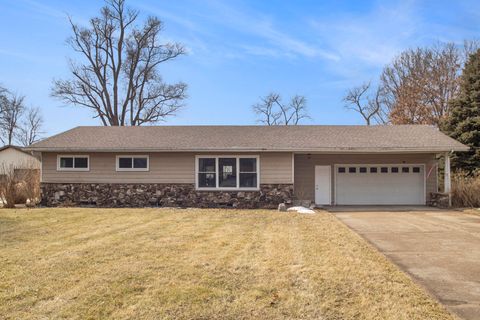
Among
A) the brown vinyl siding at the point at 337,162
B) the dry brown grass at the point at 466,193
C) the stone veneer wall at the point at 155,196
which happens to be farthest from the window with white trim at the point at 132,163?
the dry brown grass at the point at 466,193

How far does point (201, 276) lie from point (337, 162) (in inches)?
498

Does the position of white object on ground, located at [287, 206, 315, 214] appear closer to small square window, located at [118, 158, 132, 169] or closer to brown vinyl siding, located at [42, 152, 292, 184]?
brown vinyl siding, located at [42, 152, 292, 184]

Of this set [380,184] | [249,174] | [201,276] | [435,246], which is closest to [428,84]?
[380,184]

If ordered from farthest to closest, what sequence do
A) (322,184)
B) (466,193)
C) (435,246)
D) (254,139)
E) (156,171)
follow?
(322,184) < (254,139) < (156,171) < (466,193) < (435,246)

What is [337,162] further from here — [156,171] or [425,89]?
[425,89]

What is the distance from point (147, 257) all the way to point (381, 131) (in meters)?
14.5

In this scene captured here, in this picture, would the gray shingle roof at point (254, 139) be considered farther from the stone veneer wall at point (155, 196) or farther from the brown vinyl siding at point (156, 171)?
the stone veneer wall at point (155, 196)

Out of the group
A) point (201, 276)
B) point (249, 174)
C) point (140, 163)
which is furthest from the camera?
point (140, 163)

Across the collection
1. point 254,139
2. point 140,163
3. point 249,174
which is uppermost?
point 254,139

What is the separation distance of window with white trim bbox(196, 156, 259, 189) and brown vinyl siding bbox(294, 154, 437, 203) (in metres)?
2.41

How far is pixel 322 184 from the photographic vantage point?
55.4ft

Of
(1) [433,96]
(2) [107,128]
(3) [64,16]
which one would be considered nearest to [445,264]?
(2) [107,128]

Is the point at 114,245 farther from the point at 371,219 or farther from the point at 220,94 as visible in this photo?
the point at 220,94

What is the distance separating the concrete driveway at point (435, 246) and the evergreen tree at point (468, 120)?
769cm
